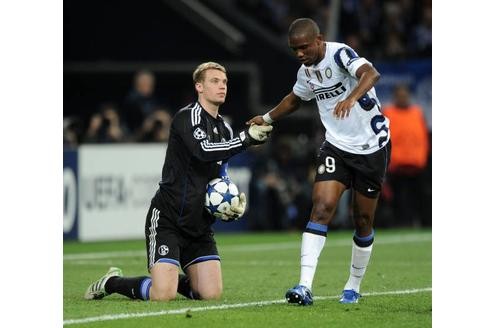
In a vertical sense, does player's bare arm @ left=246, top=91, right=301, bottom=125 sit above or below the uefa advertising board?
above

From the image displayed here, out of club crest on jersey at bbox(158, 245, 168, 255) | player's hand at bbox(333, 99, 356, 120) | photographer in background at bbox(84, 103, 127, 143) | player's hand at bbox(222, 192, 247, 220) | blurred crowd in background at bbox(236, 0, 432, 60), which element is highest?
blurred crowd in background at bbox(236, 0, 432, 60)

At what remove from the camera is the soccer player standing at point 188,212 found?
9.04 meters

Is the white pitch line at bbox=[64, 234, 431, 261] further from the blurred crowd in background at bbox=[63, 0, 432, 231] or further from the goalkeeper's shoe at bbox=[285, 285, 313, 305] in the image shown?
the goalkeeper's shoe at bbox=[285, 285, 313, 305]

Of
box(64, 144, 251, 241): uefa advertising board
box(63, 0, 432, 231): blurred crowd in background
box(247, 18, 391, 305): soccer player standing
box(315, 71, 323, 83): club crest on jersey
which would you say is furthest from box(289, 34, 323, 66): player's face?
box(64, 144, 251, 241): uefa advertising board

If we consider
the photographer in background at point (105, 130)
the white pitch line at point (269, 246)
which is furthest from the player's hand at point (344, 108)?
the photographer in background at point (105, 130)

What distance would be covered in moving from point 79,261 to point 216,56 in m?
10.6

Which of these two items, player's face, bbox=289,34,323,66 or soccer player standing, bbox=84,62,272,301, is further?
soccer player standing, bbox=84,62,272,301

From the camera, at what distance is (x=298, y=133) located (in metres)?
23.8

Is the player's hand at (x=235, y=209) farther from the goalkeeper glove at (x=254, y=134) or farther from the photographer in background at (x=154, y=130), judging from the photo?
the photographer in background at (x=154, y=130)

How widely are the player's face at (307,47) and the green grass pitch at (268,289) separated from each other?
1.76 m

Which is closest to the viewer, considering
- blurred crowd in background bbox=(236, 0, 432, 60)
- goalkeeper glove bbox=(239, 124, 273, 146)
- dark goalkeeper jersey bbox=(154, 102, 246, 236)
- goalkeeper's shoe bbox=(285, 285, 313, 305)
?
goalkeeper's shoe bbox=(285, 285, 313, 305)

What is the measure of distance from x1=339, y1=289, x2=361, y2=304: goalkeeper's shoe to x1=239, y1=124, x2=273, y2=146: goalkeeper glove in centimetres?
128

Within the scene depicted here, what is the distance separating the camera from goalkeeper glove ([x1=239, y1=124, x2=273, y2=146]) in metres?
8.87
